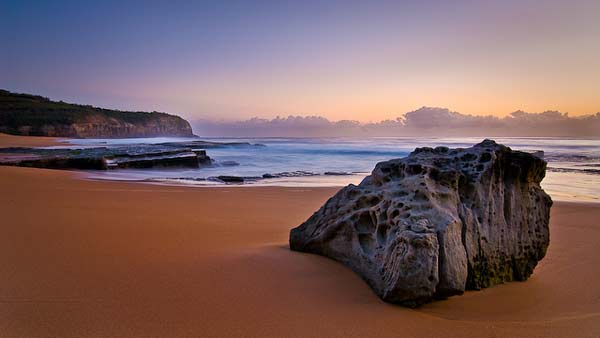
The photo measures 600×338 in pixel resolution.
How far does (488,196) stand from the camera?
2.93 meters

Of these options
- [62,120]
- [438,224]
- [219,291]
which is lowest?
[219,291]

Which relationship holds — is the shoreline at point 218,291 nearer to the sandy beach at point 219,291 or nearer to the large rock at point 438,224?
the sandy beach at point 219,291

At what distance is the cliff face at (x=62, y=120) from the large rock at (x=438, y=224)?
60946 millimetres

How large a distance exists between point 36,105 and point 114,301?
73155 millimetres

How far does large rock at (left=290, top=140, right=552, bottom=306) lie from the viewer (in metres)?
2.28

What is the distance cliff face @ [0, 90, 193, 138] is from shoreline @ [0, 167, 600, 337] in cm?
5930

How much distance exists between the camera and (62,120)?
57.8 m

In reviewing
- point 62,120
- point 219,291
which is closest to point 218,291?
point 219,291

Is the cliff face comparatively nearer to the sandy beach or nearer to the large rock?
the sandy beach

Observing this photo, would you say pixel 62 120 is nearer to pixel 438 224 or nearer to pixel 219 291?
pixel 219 291

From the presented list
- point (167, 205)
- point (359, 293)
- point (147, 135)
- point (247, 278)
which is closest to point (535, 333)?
point (359, 293)

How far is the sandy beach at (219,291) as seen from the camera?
6.29 feet

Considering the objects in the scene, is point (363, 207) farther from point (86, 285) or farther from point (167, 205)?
point (167, 205)

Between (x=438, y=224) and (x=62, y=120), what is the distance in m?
67.5
